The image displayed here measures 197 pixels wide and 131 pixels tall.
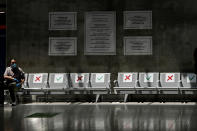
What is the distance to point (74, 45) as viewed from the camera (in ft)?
46.8

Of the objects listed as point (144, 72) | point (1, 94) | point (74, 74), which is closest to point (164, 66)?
point (144, 72)

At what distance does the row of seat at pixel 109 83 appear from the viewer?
13.1m

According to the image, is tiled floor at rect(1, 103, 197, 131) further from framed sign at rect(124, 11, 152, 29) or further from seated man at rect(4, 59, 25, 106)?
framed sign at rect(124, 11, 152, 29)

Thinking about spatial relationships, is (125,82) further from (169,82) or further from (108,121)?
(108,121)

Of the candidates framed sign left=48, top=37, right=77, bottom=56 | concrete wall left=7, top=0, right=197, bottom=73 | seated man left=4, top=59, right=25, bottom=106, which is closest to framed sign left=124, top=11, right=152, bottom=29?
concrete wall left=7, top=0, right=197, bottom=73

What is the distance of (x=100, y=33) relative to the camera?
14094 mm

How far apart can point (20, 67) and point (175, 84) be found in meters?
5.75

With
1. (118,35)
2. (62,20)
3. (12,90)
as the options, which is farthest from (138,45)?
(12,90)

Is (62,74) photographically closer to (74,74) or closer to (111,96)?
(74,74)

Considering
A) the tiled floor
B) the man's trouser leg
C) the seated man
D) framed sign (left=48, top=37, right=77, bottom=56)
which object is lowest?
the tiled floor

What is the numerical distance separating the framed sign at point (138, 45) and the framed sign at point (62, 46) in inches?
75.6

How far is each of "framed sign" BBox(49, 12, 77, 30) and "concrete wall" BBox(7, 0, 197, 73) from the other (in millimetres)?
153

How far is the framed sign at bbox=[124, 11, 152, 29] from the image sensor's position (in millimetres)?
13852

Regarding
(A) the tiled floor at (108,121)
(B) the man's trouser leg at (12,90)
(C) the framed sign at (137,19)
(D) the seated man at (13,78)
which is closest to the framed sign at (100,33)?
(C) the framed sign at (137,19)
